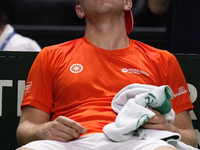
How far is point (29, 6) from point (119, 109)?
2.56 m

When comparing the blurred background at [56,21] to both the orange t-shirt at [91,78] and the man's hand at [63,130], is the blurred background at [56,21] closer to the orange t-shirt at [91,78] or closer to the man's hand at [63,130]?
the orange t-shirt at [91,78]

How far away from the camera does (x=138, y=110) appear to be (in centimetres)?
141

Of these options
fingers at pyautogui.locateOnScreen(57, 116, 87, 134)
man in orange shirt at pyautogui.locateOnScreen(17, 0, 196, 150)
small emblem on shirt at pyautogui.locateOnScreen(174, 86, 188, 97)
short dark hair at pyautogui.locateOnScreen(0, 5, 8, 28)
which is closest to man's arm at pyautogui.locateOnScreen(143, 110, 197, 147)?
man in orange shirt at pyautogui.locateOnScreen(17, 0, 196, 150)

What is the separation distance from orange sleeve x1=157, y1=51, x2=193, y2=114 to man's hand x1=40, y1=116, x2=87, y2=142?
66cm

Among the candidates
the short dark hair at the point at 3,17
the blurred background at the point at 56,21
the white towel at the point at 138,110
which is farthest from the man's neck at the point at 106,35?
the short dark hair at the point at 3,17

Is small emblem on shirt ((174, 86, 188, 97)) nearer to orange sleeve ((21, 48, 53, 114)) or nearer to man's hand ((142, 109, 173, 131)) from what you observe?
man's hand ((142, 109, 173, 131))

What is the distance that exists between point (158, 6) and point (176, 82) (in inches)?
62.4

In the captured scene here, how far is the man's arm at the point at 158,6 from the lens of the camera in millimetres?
3055

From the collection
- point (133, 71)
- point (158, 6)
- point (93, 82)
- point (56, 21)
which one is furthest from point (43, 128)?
point (56, 21)

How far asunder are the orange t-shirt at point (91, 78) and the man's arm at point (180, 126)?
0.05 m

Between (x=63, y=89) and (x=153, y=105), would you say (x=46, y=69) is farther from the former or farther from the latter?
(x=153, y=105)

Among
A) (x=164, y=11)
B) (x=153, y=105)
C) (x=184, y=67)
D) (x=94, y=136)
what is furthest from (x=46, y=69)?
(x=164, y=11)

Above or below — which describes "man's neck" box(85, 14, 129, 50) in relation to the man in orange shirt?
above

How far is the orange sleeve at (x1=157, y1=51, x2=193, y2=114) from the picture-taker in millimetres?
1843
